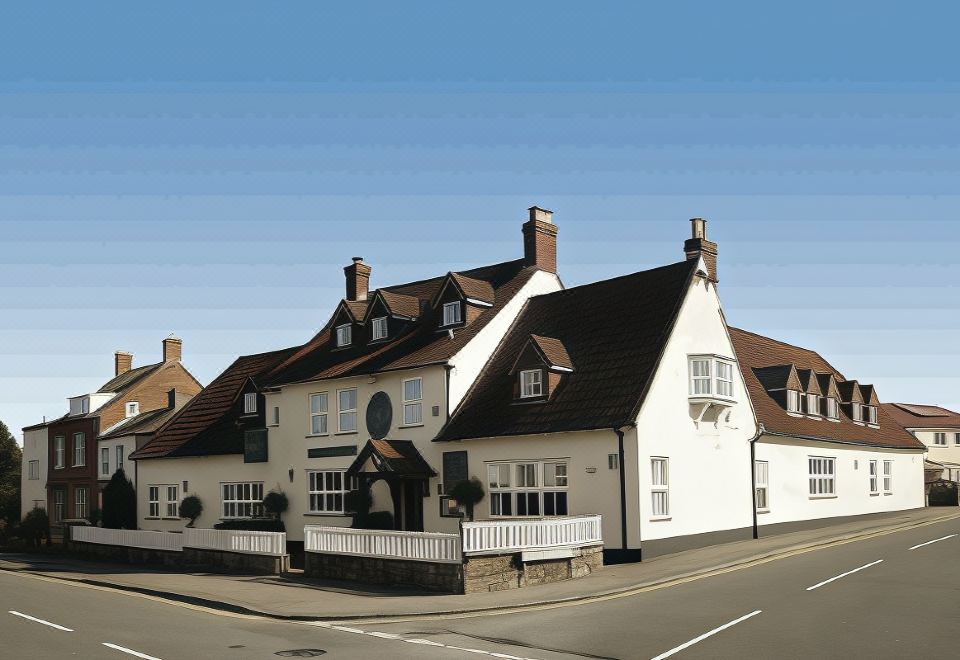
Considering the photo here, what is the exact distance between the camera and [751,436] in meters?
32.8

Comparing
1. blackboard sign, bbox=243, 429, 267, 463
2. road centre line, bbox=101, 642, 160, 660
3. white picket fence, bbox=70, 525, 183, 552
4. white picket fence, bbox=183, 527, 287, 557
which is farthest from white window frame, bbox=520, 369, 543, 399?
road centre line, bbox=101, 642, 160, 660

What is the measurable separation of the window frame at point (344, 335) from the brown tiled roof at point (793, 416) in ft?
50.4

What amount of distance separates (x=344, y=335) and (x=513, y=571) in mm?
18910

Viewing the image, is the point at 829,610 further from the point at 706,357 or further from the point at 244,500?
the point at 244,500

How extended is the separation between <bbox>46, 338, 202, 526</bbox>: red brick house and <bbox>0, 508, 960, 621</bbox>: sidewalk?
2616cm

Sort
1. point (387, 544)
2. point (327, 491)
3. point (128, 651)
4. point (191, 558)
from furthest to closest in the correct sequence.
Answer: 1. point (327, 491)
2. point (191, 558)
3. point (387, 544)
4. point (128, 651)

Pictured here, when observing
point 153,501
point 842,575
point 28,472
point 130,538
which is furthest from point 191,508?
point 28,472

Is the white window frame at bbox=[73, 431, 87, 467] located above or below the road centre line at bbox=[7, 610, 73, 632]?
above

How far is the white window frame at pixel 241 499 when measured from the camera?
127ft

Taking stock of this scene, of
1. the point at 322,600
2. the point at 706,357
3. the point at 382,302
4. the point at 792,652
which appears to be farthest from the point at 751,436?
the point at 792,652

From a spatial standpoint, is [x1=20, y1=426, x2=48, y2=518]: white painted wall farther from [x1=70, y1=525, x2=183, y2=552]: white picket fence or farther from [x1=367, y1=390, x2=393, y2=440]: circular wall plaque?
[x1=367, y1=390, x2=393, y2=440]: circular wall plaque

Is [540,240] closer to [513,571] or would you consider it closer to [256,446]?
[256,446]

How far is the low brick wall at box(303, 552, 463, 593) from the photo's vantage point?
72.3 ft

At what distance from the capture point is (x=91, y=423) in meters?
58.6
